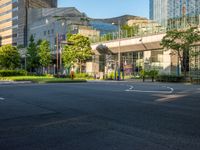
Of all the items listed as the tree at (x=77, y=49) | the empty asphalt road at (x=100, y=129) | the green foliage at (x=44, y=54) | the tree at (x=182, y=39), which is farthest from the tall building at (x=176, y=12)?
the empty asphalt road at (x=100, y=129)

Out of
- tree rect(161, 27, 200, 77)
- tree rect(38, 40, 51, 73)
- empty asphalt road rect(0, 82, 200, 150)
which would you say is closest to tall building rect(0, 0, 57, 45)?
A: tree rect(38, 40, 51, 73)

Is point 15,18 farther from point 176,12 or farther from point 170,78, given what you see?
point 170,78

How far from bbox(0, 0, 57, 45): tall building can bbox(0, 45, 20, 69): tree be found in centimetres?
5129

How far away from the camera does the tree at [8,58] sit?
2409 inches

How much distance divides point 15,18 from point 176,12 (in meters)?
80.4

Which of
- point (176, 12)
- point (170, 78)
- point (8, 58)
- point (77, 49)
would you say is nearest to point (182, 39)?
point (170, 78)

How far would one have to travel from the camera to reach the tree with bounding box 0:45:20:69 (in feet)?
201

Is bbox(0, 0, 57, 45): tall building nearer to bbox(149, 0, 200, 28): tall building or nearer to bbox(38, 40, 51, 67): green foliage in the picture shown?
bbox(38, 40, 51, 67): green foliage

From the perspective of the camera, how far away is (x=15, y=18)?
4663 inches

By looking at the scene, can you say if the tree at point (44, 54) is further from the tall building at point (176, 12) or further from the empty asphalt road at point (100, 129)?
the empty asphalt road at point (100, 129)

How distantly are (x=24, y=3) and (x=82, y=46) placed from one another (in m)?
69.1

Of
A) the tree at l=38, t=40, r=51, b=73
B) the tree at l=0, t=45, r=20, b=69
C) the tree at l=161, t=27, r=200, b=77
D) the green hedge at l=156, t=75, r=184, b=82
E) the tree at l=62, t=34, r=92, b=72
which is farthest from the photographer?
the tree at l=38, t=40, r=51, b=73

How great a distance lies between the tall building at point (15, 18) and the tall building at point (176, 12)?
54.0 metres

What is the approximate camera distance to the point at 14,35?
119312 millimetres
